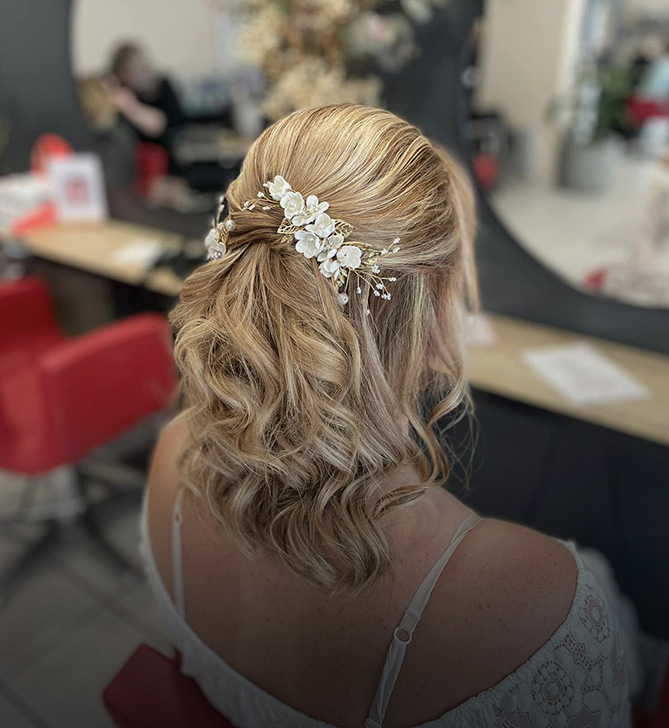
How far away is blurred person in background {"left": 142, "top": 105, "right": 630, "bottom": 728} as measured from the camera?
1.95 feet

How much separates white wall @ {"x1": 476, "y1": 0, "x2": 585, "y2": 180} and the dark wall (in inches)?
71.5

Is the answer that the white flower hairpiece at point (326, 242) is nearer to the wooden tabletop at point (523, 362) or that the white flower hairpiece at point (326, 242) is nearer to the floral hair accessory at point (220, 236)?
the floral hair accessory at point (220, 236)

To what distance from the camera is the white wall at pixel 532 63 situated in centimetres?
131

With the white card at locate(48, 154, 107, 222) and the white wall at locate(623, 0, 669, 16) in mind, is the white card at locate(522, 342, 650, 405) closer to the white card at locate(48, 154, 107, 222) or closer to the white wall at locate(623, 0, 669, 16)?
the white wall at locate(623, 0, 669, 16)

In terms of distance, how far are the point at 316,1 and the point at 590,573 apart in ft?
5.27

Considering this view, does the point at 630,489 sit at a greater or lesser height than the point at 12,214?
lesser

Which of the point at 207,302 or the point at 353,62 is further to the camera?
the point at 353,62

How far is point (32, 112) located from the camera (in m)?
2.63

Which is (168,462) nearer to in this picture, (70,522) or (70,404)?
(70,404)

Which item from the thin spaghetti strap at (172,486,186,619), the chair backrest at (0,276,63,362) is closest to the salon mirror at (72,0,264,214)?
the chair backrest at (0,276,63,362)

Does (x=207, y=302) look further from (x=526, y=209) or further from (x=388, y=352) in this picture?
(x=526, y=209)

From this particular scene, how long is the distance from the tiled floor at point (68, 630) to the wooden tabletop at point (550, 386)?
0.98 metres

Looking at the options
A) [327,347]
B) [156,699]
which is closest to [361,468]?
[327,347]

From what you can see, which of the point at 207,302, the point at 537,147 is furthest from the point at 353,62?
the point at 207,302
